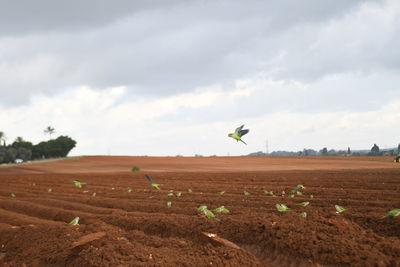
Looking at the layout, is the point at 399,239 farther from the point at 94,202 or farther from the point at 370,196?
the point at 94,202

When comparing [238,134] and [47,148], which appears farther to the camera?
[47,148]

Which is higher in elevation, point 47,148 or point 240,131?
point 47,148

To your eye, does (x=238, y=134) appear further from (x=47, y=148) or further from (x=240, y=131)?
(x=47, y=148)

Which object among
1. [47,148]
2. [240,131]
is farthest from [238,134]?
[47,148]

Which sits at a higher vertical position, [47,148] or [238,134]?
[47,148]

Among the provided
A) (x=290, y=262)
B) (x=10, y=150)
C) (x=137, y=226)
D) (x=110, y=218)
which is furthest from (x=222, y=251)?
(x=10, y=150)

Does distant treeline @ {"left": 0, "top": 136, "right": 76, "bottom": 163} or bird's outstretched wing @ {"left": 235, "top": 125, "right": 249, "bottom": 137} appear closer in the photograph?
bird's outstretched wing @ {"left": 235, "top": 125, "right": 249, "bottom": 137}

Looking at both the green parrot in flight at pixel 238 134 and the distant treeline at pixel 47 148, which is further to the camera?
the distant treeline at pixel 47 148

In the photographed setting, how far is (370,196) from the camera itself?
383 inches

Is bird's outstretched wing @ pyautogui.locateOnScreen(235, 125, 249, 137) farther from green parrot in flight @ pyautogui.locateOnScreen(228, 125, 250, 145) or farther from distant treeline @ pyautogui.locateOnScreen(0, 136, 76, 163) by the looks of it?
distant treeline @ pyautogui.locateOnScreen(0, 136, 76, 163)

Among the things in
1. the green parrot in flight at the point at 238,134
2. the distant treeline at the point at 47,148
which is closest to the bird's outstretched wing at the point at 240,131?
the green parrot in flight at the point at 238,134

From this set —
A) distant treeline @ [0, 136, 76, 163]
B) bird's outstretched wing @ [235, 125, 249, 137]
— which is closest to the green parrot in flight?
bird's outstretched wing @ [235, 125, 249, 137]

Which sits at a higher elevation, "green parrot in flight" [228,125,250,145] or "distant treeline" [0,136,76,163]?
"distant treeline" [0,136,76,163]

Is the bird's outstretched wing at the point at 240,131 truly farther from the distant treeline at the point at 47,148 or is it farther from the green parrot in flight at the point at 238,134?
the distant treeline at the point at 47,148
